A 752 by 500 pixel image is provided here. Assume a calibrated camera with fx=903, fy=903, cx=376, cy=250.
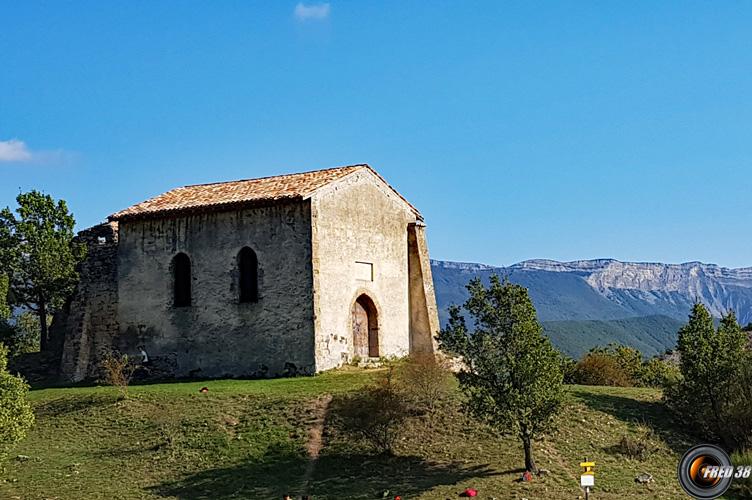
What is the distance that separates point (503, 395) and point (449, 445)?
109 inches

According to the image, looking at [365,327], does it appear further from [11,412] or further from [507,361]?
[11,412]

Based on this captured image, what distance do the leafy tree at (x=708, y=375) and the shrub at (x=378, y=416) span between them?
9431 millimetres

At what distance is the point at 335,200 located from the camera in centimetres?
3459

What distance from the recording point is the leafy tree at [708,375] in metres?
28.2

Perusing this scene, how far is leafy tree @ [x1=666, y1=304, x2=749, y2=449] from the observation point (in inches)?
1112

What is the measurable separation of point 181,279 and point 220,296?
96.0 inches

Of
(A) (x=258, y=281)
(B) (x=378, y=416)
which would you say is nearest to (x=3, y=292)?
(A) (x=258, y=281)

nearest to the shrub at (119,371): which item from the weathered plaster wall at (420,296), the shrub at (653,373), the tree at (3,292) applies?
the tree at (3,292)

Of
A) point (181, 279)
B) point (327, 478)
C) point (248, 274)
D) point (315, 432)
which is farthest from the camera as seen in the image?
point (181, 279)

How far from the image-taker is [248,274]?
3466cm

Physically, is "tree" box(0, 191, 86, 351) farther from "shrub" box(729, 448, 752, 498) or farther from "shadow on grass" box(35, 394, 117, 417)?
"shrub" box(729, 448, 752, 498)

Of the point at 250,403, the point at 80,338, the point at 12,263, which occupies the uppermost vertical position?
the point at 12,263

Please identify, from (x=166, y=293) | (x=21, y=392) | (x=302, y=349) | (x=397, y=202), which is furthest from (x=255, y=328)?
(x=21, y=392)

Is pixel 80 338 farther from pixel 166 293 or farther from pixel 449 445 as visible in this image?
pixel 449 445
